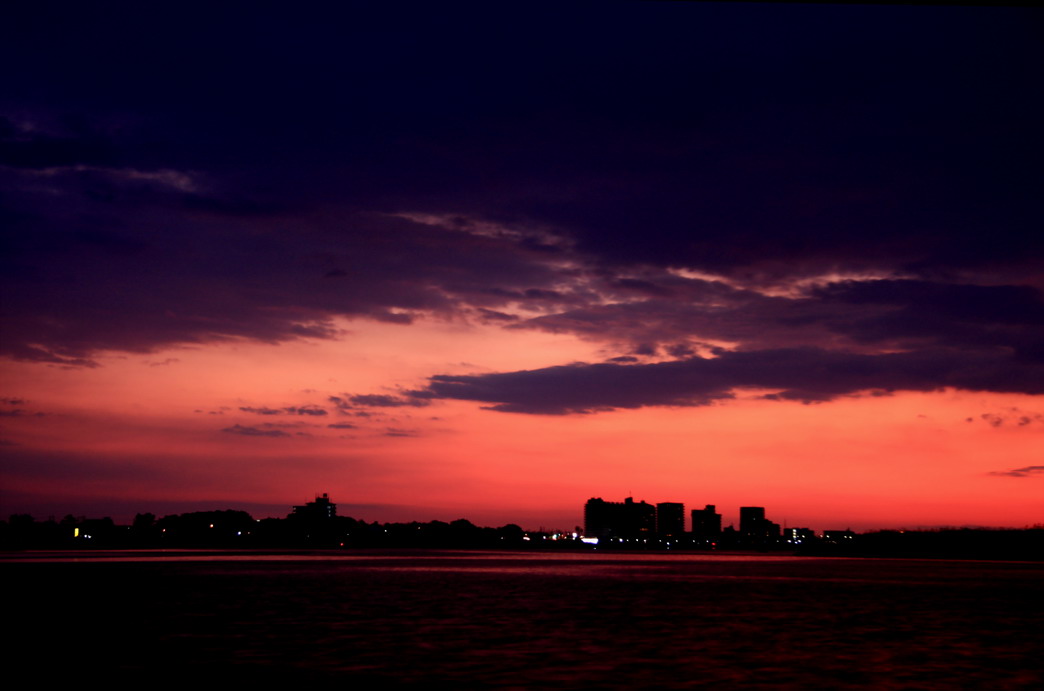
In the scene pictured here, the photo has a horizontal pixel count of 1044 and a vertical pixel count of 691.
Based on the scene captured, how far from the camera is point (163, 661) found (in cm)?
2777

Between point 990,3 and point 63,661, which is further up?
point 990,3

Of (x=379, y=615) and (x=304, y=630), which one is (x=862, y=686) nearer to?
(x=304, y=630)

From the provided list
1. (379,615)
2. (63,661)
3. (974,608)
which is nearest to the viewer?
(63,661)

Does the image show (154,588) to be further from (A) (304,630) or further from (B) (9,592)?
(A) (304,630)

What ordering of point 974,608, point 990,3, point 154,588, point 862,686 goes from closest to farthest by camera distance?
point 990,3 < point 862,686 < point 974,608 < point 154,588

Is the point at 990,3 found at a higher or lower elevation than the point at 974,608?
higher

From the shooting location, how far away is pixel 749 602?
57406 millimetres

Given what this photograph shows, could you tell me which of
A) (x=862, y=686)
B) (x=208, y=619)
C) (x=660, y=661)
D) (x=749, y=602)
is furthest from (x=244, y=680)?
(x=749, y=602)

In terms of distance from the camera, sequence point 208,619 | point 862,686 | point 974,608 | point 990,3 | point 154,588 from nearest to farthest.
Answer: point 990,3 < point 862,686 < point 208,619 < point 974,608 < point 154,588

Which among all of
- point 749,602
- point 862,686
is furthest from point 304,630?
point 749,602

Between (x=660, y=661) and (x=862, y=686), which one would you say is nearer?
(x=862, y=686)

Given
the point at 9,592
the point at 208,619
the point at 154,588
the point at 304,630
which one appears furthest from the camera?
the point at 154,588

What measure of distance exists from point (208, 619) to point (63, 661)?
14967 millimetres

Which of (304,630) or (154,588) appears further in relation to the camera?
(154,588)
